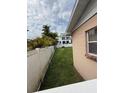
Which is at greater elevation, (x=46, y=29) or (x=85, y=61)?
(x=46, y=29)

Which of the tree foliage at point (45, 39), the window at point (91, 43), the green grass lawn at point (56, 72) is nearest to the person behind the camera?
the tree foliage at point (45, 39)

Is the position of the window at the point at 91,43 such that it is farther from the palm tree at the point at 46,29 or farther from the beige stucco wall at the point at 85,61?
the palm tree at the point at 46,29

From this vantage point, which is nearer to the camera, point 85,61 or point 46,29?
point 46,29

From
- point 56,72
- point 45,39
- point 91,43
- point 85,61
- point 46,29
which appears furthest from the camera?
point 85,61

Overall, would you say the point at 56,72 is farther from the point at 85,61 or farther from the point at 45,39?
the point at 85,61

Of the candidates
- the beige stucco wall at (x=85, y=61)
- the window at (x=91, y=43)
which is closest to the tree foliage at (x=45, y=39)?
the beige stucco wall at (x=85, y=61)

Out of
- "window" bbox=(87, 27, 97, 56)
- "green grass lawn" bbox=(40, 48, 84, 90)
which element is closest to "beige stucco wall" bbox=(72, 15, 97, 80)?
"window" bbox=(87, 27, 97, 56)

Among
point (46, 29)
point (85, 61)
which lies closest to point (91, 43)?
point (85, 61)

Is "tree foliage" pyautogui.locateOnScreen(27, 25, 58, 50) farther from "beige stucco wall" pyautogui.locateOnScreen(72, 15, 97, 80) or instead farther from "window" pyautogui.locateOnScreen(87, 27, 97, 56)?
"window" pyautogui.locateOnScreen(87, 27, 97, 56)

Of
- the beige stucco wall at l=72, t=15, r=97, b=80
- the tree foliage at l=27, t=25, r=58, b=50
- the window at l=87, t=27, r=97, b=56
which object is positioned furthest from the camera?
the window at l=87, t=27, r=97, b=56
